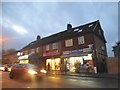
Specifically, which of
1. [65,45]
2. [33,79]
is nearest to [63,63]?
[65,45]

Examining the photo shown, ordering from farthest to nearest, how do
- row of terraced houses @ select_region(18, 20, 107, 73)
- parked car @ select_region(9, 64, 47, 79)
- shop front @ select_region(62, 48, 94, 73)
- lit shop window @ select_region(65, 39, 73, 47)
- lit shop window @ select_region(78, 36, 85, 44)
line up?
lit shop window @ select_region(65, 39, 73, 47) < lit shop window @ select_region(78, 36, 85, 44) < row of terraced houses @ select_region(18, 20, 107, 73) < shop front @ select_region(62, 48, 94, 73) < parked car @ select_region(9, 64, 47, 79)

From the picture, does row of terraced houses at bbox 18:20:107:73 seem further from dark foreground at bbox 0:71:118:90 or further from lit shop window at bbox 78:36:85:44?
dark foreground at bbox 0:71:118:90

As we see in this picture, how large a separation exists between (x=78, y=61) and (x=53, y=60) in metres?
7.16

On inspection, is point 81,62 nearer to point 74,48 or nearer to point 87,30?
point 74,48

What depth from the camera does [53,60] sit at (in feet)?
109

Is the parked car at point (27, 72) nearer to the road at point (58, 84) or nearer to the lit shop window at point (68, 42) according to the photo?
the road at point (58, 84)

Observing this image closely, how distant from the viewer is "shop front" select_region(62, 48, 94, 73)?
86.4 ft

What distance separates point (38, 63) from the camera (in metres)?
37.3

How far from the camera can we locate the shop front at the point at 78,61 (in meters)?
26.3

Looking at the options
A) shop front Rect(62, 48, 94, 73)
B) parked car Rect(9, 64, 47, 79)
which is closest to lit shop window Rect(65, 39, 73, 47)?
shop front Rect(62, 48, 94, 73)

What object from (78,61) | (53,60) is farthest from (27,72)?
(53,60)

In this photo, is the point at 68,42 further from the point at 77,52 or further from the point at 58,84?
the point at 58,84

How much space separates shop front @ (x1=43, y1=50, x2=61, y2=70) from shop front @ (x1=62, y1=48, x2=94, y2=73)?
2134mm

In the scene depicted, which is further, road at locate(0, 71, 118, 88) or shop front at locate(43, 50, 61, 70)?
shop front at locate(43, 50, 61, 70)
